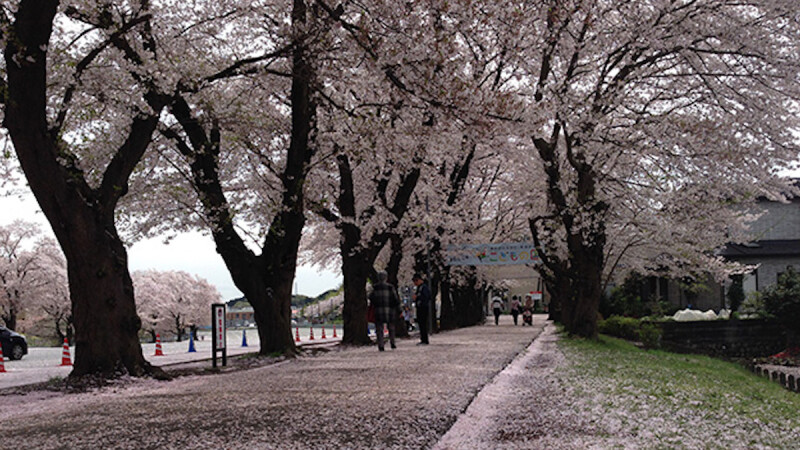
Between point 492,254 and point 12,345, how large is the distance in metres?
18.9

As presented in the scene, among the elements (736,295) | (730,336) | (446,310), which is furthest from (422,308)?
(736,295)

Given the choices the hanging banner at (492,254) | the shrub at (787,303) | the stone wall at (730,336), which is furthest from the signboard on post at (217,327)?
the shrub at (787,303)

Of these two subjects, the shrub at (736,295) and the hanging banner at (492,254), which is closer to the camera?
A: the hanging banner at (492,254)

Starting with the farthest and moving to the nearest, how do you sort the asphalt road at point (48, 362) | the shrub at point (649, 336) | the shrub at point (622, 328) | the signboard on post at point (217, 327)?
1. the shrub at point (622, 328)
2. the shrub at point (649, 336)
3. the asphalt road at point (48, 362)
4. the signboard on post at point (217, 327)

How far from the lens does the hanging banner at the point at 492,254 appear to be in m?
32.8

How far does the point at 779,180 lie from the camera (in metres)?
20.2

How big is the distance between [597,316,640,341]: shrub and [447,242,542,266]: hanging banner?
159 inches

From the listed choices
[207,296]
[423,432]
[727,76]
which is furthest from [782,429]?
[207,296]

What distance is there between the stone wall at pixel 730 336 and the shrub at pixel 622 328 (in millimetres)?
2275

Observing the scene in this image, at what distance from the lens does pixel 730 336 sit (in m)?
33.0

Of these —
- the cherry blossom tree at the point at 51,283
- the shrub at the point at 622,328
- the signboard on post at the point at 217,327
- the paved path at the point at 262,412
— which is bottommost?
the shrub at the point at 622,328

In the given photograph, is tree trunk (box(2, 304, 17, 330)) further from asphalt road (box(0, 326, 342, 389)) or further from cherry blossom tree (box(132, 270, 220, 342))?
asphalt road (box(0, 326, 342, 389))

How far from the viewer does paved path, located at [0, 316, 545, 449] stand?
5.32 meters

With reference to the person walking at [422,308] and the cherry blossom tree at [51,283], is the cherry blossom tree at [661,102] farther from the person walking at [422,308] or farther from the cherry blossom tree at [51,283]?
the cherry blossom tree at [51,283]
